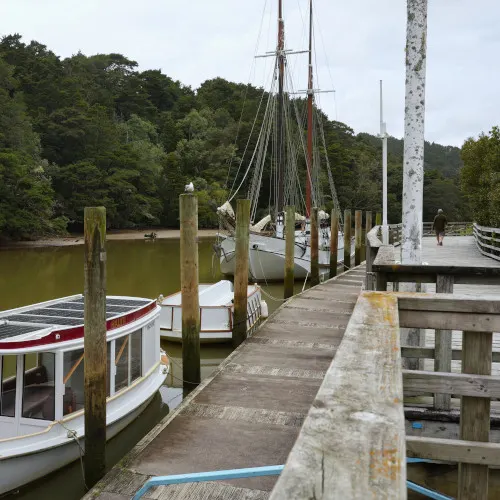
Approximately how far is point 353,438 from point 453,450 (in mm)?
1696

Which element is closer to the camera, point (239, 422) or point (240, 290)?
point (239, 422)

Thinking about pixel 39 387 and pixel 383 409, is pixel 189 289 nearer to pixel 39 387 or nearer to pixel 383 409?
pixel 39 387

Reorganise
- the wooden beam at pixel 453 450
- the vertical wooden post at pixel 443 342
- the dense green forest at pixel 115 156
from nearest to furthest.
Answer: the wooden beam at pixel 453 450, the vertical wooden post at pixel 443 342, the dense green forest at pixel 115 156

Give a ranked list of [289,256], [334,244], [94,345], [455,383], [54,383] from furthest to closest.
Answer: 1. [334,244]
2. [289,256]
3. [54,383]
4. [94,345]
5. [455,383]

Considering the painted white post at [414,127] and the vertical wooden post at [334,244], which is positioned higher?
the painted white post at [414,127]

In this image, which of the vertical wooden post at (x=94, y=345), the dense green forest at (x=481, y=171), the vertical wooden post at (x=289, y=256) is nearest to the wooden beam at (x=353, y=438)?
the vertical wooden post at (x=94, y=345)

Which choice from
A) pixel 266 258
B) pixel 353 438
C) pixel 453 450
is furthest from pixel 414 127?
pixel 266 258

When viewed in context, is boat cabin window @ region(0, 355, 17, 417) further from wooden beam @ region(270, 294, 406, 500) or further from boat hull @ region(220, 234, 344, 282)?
boat hull @ region(220, 234, 344, 282)

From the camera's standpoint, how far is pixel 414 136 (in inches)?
215

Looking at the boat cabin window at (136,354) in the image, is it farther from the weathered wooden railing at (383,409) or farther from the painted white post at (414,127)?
the weathered wooden railing at (383,409)

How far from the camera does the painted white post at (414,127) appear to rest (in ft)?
17.6

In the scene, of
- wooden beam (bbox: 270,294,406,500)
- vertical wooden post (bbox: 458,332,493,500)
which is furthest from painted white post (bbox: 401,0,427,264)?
wooden beam (bbox: 270,294,406,500)

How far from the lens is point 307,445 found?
116 centimetres

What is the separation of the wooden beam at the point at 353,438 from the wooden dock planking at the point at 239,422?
139 inches
